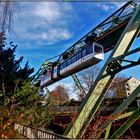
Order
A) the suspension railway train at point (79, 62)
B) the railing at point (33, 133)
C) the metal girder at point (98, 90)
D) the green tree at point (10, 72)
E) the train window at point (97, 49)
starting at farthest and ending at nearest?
the suspension railway train at point (79, 62) < the train window at point (97, 49) < the green tree at point (10, 72) < the metal girder at point (98, 90) < the railing at point (33, 133)

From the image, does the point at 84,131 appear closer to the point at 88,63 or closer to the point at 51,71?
the point at 88,63

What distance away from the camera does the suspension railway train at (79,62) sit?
1842cm

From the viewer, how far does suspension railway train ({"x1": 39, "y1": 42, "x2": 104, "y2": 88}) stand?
18.4m

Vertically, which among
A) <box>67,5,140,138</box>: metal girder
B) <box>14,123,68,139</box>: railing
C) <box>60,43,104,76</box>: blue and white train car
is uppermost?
<box>60,43,104,76</box>: blue and white train car

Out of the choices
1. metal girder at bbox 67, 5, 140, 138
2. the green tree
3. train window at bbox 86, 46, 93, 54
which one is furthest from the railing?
train window at bbox 86, 46, 93, 54

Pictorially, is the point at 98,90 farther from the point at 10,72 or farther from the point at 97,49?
the point at 97,49

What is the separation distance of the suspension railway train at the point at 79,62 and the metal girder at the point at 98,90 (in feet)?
29.3

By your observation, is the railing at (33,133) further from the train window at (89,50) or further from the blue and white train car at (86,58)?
the train window at (89,50)

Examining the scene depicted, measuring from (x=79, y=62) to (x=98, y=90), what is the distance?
1164cm

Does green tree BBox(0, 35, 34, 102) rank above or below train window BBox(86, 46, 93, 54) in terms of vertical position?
below

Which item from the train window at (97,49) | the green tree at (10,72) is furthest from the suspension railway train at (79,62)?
the green tree at (10,72)

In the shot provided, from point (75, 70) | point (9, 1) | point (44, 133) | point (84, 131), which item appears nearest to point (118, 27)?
point (75, 70)

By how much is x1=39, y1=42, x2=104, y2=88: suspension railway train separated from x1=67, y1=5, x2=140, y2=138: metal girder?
29.3ft

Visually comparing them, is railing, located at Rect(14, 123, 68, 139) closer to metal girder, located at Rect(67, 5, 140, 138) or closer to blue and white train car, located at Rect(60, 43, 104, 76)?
metal girder, located at Rect(67, 5, 140, 138)
